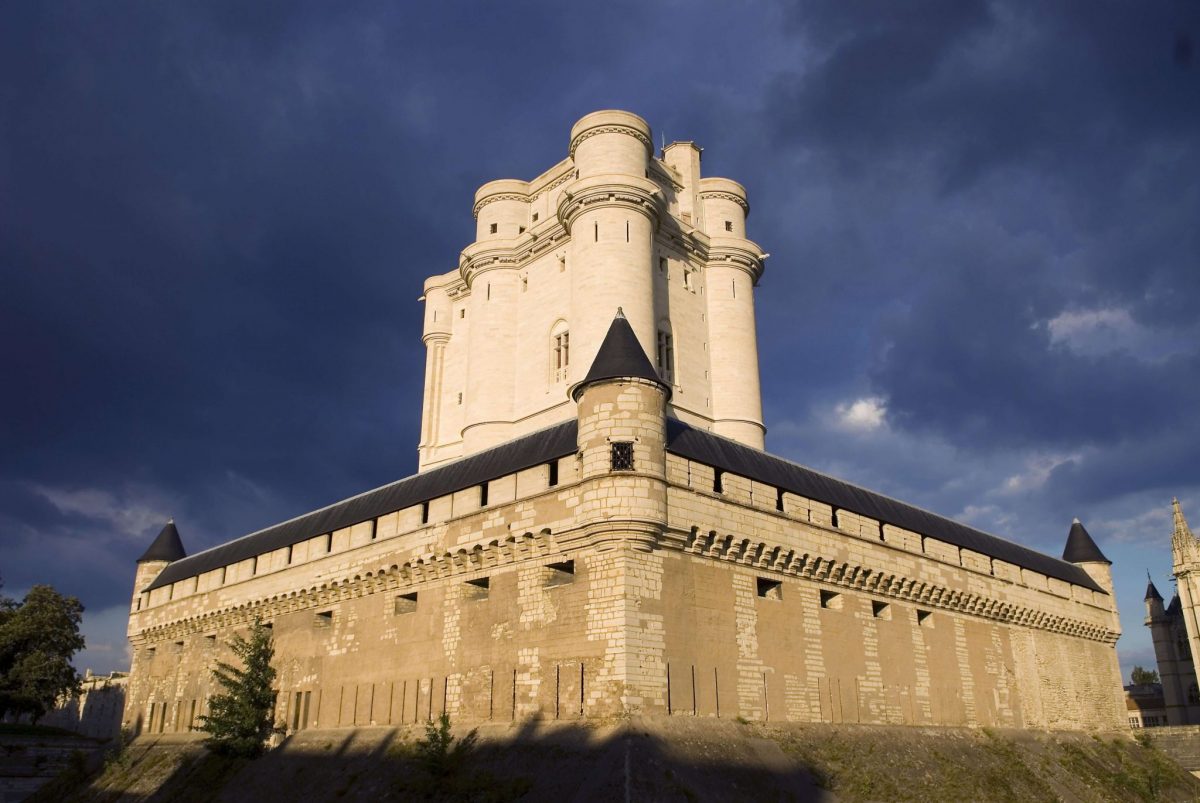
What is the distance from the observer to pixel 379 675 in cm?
2434

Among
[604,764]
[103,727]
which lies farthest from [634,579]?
[103,727]

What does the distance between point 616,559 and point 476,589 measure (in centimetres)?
522

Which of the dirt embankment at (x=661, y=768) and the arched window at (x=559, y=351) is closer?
the dirt embankment at (x=661, y=768)

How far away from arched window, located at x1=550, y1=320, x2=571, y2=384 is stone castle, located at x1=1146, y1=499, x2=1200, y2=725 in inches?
1461

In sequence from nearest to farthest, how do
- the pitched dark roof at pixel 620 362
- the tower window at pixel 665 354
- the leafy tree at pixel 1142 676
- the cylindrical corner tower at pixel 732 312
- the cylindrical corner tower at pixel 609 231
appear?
1. the pitched dark roof at pixel 620 362
2. the cylindrical corner tower at pixel 609 231
3. the tower window at pixel 665 354
4. the cylindrical corner tower at pixel 732 312
5. the leafy tree at pixel 1142 676

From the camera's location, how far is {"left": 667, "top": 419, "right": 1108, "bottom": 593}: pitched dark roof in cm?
2212

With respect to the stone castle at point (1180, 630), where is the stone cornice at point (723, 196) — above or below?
above

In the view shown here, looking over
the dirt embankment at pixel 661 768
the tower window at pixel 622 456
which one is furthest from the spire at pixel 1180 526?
the tower window at pixel 622 456

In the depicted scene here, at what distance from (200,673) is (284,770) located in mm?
9499

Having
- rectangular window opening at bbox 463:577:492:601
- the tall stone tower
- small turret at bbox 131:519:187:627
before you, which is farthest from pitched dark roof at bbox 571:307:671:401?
small turret at bbox 131:519:187:627

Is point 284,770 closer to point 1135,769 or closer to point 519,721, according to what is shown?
point 519,721

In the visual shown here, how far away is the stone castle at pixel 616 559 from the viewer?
19859mm

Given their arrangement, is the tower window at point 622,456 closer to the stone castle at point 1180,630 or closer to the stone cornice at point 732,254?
the stone cornice at point 732,254

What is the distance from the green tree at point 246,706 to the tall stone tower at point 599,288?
11.2m
